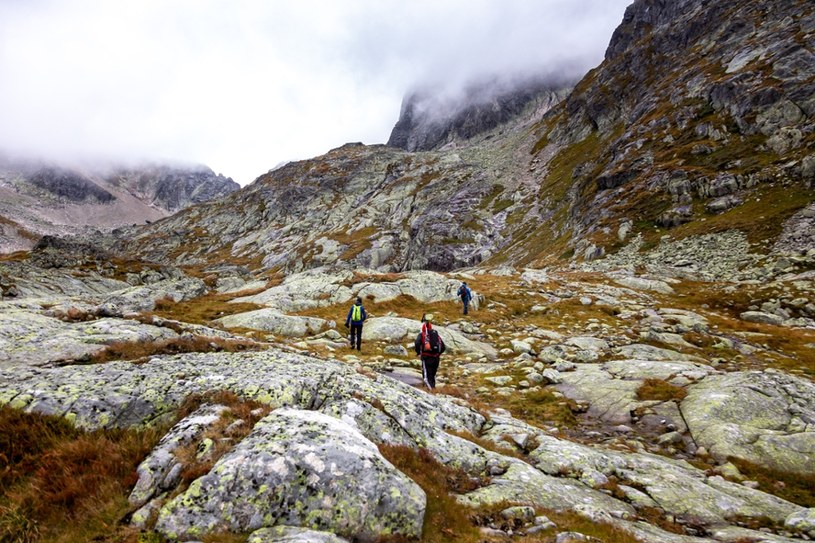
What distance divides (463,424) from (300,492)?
22.3ft

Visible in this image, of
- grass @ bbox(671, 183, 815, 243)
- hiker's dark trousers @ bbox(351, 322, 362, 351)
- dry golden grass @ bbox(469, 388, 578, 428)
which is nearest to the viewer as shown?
dry golden grass @ bbox(469, 388, 578, 428)

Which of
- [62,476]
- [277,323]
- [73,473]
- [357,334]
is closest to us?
[62,476]

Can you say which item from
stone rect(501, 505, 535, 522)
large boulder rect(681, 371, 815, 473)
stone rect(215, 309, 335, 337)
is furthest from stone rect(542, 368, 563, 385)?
stone rect(215, 309, 335, 337)

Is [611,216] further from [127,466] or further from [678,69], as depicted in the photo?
[127,466]

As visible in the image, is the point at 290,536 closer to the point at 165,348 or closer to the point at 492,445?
the point at 492,445

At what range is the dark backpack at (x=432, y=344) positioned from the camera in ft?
53.7

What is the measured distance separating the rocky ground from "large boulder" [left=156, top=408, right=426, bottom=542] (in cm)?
2

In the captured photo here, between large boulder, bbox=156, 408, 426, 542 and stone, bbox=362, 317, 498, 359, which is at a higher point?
large boulder, bbox=156, 408, 426, 542

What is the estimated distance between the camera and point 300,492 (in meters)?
6.21

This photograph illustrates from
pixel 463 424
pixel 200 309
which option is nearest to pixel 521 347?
pixel 463 424

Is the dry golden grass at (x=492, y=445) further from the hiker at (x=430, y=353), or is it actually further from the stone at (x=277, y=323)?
the stone at (x=277, y=323)

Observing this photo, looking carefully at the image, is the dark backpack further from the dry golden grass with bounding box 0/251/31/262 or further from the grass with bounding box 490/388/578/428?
the dry golden grass with bounding box 0/251/31/262

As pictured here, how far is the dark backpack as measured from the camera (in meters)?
16.4

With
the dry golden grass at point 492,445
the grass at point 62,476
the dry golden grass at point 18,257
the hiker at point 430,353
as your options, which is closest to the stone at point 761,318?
the hiker at point 430,353
